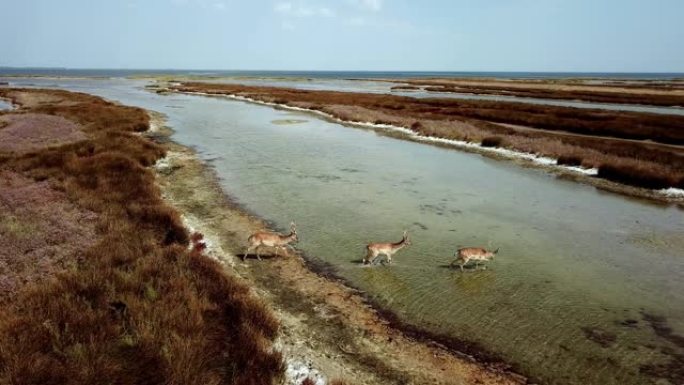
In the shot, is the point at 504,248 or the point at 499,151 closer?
the point at 504,248

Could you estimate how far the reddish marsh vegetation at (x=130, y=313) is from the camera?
286 inches

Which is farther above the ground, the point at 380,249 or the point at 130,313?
the point at 130,313

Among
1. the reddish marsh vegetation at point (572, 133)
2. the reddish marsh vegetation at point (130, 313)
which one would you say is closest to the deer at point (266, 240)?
the reddish marsh vegetation at point (130, 313)

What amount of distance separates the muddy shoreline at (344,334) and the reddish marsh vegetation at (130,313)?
91cm

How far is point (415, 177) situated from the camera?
27.1m

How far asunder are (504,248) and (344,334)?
8.08 m

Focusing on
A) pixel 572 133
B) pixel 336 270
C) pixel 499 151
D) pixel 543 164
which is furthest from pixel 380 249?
pixel 572 133

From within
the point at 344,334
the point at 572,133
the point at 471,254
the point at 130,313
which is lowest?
the point at 572,133

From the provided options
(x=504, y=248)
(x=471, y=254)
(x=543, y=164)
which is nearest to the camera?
(x=471, y=254)

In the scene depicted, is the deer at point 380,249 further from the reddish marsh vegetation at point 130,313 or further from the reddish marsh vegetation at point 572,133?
the reddish marsh vegetation at point 572,133

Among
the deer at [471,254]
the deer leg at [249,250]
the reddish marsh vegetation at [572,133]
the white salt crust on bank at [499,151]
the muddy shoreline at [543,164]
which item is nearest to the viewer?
the deer at [471,254]

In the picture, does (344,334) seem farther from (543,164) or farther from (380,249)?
(543,164)

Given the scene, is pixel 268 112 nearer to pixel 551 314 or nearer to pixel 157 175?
pixel 157 175

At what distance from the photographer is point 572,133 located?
47.5m
